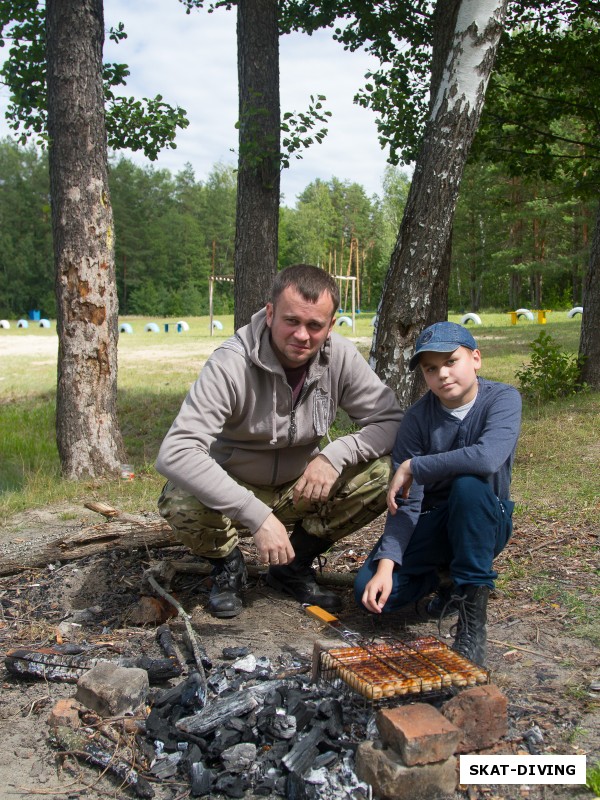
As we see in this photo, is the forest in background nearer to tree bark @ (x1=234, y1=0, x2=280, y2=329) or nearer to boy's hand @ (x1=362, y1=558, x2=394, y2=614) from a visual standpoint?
tree bark @ (x1=234, y1=0, x2=280, y2=329)

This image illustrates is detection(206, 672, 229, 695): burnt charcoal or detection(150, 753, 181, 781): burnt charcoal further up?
detection(206, 672, 229, 695): burnt charcoal

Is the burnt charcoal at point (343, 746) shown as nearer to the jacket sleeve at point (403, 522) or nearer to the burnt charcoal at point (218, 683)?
the burnt charcoal at point (218, 683)

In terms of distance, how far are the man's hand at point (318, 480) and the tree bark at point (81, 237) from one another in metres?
3.71

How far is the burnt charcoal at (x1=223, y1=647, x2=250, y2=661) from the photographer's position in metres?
3.12

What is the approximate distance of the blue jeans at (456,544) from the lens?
307 centimetres

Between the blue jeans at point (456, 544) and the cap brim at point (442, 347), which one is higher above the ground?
the cap brim at point (442, 347)

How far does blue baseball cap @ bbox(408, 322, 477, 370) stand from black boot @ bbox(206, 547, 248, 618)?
4.75ft

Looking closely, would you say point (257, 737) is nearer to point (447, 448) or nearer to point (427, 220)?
point (447, 448)

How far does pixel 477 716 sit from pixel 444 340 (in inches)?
58.1

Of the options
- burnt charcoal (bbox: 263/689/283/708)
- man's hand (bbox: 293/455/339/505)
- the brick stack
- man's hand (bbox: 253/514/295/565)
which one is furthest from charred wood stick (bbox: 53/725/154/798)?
man's hand (bbox: 293/455/339/505)

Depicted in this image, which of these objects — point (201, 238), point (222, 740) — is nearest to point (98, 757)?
point (222, 740)

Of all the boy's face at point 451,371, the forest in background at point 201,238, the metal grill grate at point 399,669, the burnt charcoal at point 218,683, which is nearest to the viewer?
the metal grill grate at point 399,669

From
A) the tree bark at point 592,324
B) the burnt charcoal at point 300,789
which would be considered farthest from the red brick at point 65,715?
the tree bark at point 592,324

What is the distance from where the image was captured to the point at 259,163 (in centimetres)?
855
